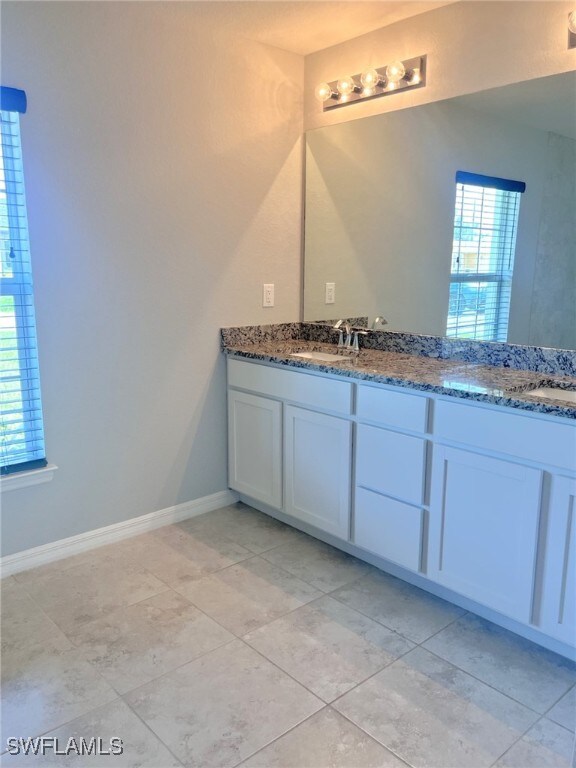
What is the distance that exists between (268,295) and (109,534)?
1439mm

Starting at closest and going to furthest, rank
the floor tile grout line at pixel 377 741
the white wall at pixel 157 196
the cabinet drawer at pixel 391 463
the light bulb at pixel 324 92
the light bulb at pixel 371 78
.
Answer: the floor tile grout line at pixel 377 741
the cabinet drawer at pixel 391 463
the white wall at pixel 157 196
the light bulb at pixel 371 78
the light bulb at pixel 324 92

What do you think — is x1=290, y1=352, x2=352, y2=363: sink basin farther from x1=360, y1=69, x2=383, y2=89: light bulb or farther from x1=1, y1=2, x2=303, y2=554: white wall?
x1=360, y1=69, x2=383, y2=89: light bulb

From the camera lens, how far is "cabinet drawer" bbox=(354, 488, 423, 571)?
2.27 meters

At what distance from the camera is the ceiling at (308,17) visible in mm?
2469

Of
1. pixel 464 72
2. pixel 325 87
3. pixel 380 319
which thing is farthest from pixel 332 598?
pixel 325 87

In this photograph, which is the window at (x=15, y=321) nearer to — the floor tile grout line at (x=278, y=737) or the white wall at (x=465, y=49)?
the floor tile grout line at (x=278, y=737)

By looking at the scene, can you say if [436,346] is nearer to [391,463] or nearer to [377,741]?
[391,463]

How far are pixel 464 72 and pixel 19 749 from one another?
2825 mm

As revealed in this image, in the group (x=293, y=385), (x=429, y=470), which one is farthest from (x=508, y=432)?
(x=293, y=385)

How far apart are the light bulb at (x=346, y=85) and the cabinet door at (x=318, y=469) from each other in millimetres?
1570

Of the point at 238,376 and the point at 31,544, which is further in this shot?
the point at 238,376

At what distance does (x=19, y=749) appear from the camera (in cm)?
160

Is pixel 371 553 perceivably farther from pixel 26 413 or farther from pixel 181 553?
pixel 26 413

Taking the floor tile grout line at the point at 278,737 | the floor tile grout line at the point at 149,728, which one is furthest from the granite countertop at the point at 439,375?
the floor tile grout line at the point at 149,728
